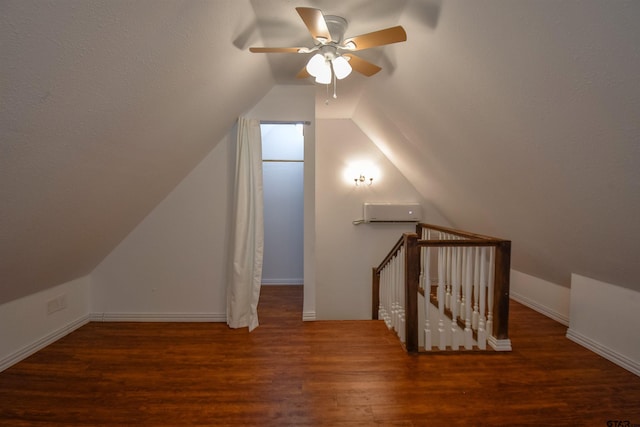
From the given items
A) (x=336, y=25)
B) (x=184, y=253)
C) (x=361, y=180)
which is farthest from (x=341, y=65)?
(x=361, y=180)

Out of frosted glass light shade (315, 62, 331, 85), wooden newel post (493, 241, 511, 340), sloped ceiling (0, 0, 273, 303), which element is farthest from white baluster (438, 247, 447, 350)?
sloped ceiling (0, 0, 273, 303)

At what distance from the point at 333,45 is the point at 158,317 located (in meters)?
3.07

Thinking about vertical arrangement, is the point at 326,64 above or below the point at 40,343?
above

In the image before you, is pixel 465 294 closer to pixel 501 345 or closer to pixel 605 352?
pixel 501 345

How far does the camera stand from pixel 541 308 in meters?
3.26

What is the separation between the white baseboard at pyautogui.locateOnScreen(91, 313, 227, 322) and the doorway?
5.07 ft

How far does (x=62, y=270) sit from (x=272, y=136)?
3.08 m

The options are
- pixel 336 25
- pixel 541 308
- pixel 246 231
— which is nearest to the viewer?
pixel 336 25

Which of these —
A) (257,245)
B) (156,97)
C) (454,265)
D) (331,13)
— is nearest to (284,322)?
(257,245)

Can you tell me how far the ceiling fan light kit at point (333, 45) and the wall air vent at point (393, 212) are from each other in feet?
7.66

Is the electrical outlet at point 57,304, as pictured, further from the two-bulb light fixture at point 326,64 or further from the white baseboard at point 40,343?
the two-bulb light fixture at point 326,64

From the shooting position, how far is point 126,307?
2875 millimetres

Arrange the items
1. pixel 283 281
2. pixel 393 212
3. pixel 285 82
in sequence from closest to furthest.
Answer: pixel 285 82 → pixel 393 212 → pixel 283 281

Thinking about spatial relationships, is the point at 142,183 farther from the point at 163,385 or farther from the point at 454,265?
the point at 454,265
